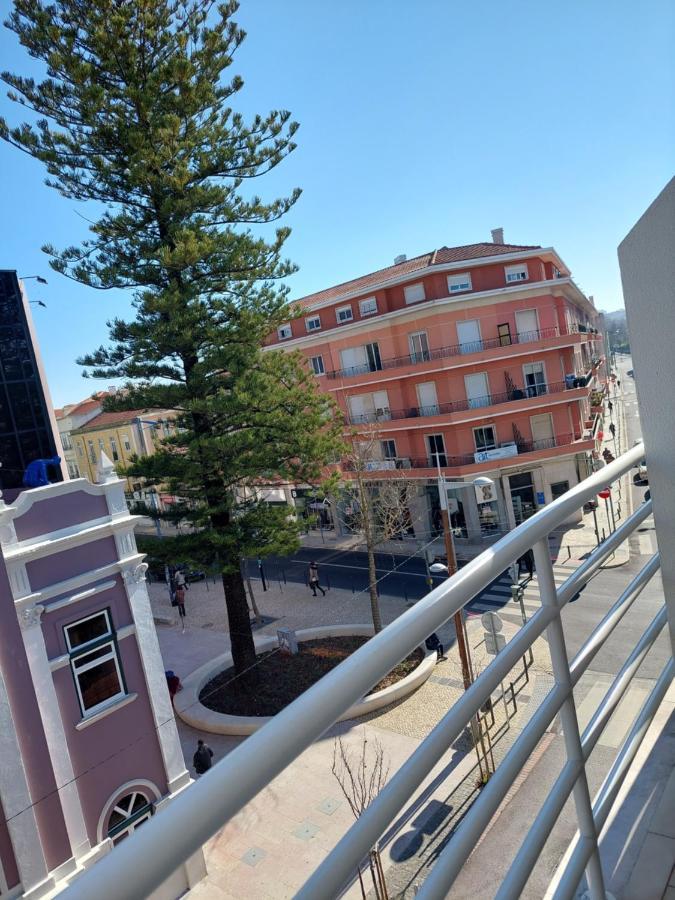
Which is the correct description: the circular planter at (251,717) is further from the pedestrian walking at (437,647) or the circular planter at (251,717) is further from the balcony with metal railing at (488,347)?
the balcony with metal railing at (488,347)

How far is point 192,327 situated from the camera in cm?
631

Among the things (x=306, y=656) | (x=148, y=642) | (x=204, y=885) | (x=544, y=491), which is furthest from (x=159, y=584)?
(x=204, y=885)

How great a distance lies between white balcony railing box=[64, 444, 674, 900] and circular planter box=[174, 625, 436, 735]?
289 centimetres

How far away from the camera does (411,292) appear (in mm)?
11734

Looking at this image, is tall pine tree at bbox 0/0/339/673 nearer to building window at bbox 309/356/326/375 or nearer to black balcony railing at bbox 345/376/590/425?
black balcony railing at bbox 345/376/590/425

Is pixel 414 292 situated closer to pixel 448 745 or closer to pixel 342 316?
pixel 342 316

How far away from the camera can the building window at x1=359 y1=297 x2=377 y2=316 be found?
40.4 feet

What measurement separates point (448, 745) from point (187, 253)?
586 cm

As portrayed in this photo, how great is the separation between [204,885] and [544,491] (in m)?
9.90

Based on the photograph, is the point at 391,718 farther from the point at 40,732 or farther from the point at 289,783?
the point at 289,783

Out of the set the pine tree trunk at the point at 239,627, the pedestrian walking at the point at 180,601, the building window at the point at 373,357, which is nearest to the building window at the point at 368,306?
the building window at the point at 373,357

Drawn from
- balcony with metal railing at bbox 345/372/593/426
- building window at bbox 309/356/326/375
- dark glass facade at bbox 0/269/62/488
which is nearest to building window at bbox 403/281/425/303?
balcony with metal railing at bbox 345/372/593/426

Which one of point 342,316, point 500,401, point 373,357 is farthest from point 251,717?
point 342,316

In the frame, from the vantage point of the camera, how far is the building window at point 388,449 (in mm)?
11734
